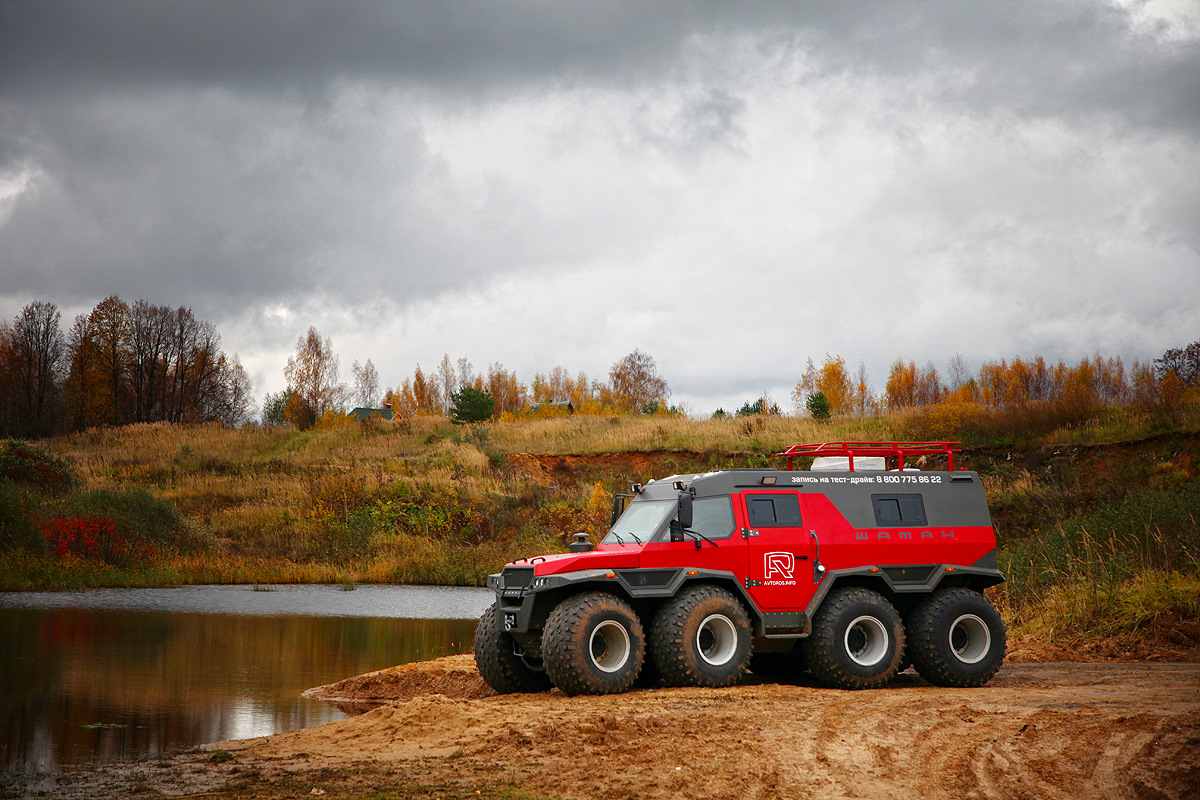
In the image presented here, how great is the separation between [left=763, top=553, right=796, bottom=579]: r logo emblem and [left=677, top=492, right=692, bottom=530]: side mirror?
1.17 metres

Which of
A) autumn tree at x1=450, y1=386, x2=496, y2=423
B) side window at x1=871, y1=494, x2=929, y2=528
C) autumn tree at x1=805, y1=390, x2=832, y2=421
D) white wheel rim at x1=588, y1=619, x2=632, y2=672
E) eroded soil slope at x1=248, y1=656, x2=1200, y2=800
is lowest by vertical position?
eroded soil slope at x1=248, y1=656, x2=1200, y2=800

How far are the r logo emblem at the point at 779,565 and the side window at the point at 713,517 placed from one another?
0.60 m

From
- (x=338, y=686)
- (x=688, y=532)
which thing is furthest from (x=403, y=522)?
(x=688, y=532)

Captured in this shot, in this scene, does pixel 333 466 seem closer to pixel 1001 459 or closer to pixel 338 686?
pixel 1001 459

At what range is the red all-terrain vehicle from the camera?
443 inches

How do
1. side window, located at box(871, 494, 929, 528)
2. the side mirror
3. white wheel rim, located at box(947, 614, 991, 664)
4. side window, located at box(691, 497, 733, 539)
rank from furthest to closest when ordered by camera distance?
side window, located at box(871, 494, 929, 528) < white wheel rim, located at box(947, 614, 991, 664) < side window, located at box(691, 497, 733, 539) < the side mirror

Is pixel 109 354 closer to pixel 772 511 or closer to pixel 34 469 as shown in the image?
pixel 34 469

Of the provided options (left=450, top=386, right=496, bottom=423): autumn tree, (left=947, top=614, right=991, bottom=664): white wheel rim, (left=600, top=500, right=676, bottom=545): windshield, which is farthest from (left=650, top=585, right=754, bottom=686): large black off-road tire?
(left=450, top=386, right=496, bottom=423): autumn tree

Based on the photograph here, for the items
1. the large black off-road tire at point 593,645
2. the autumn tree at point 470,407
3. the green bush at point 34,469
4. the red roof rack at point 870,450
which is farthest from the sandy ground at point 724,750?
the autumn tree at point 470,407

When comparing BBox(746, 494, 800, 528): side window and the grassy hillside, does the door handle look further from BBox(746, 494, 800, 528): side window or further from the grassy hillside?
the grassy hillside

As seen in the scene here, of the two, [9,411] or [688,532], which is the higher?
[9,411]

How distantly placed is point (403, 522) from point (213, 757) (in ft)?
100

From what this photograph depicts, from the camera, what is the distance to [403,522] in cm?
3881

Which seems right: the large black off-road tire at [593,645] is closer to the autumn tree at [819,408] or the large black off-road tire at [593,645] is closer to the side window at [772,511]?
the side window at [772,511]
